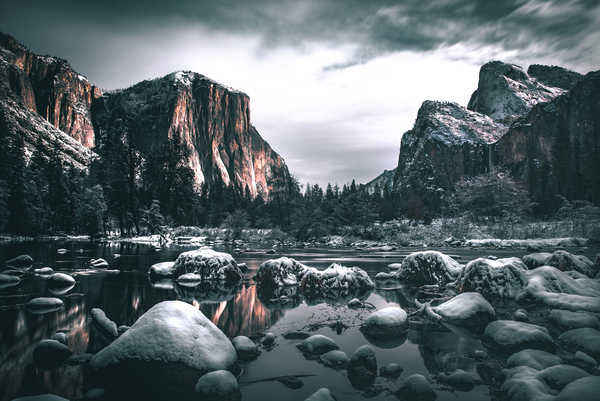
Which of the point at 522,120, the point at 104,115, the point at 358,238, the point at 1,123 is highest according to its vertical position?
the point at 104,115

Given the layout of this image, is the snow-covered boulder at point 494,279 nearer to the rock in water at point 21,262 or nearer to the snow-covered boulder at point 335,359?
the snow-covered boulder at point 335,359

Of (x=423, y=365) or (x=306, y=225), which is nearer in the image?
(x=423, y=365)

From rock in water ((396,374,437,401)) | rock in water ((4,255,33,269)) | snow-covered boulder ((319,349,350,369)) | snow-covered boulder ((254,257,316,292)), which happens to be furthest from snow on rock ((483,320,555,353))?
rock in water ((4,255,33,269))

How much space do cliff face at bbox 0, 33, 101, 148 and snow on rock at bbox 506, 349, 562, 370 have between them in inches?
8756

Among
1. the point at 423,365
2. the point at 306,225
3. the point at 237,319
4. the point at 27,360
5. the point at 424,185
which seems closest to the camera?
the point at 27,360

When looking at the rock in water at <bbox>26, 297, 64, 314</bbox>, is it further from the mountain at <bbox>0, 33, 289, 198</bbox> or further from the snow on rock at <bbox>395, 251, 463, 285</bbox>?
the mountain at <bbox>0, 33, 289, 198</bbox>

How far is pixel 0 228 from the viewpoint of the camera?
38.7 metres

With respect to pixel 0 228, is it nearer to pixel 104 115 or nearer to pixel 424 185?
pixel 424 185

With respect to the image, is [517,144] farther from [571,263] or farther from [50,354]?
[50,354]

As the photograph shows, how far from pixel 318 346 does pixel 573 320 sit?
5506mm

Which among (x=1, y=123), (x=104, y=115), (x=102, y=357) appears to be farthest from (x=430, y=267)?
(x=104, y=115)

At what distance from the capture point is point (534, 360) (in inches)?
171

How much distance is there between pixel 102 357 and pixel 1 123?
208ft

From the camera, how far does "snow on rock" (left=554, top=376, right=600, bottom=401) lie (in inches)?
113
